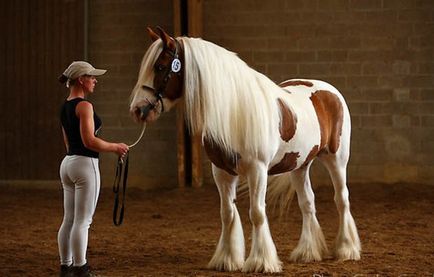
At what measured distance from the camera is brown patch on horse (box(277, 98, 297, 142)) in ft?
14.4

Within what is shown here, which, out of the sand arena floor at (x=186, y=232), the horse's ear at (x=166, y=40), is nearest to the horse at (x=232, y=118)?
the horse's ear at (x=166, y=40)

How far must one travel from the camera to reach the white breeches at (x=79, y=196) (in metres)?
3.74

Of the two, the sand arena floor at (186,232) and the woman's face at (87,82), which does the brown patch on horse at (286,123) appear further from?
the woman's face at (87,82)

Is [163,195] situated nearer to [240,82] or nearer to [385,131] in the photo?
[385,131]

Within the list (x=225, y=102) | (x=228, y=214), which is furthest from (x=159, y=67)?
(x=228, y=214)

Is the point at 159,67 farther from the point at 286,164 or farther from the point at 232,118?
the point at 286,164

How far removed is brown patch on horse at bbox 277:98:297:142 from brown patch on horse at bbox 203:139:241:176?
0.36 m

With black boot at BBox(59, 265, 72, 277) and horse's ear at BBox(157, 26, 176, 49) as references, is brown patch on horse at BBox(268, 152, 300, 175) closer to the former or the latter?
horse's ear at BBox(157, 26, 176, 49)

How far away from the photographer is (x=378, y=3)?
8836 mm

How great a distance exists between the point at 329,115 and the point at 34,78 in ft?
17.9

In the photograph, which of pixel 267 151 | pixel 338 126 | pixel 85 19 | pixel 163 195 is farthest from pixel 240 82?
pixel 85 19

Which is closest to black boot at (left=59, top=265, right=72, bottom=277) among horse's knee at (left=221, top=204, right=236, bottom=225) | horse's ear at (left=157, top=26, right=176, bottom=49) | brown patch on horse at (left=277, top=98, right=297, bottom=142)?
horse's knee at (left=221, top=204, right=236, bottom=225)

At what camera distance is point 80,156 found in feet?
12.3

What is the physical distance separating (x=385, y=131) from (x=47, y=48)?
4280 mm
